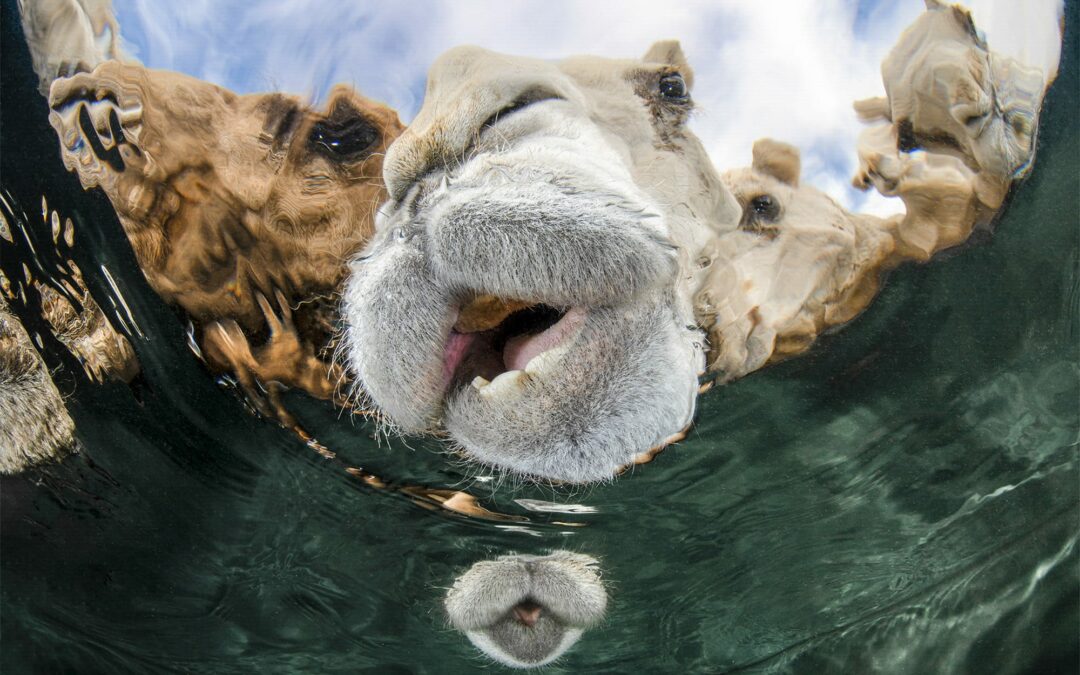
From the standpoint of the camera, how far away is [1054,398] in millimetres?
2281

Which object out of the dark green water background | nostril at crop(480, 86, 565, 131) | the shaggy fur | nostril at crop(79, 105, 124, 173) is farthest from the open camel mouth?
the shaggy fur

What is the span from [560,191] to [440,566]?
5.27 ft

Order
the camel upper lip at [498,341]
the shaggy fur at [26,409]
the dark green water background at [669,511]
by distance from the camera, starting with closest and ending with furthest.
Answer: the camel upper lip at [498,341], the dark green water background at [669,511], the shaggy fur at [26,409]

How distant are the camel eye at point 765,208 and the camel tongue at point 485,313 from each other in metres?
0.59

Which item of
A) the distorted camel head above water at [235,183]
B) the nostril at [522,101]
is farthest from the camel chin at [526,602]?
the nostril at [522,101]

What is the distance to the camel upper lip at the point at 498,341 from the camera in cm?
114

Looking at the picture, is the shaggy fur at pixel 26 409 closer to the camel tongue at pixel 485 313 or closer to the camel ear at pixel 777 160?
the camel tongue at pixel 485 313

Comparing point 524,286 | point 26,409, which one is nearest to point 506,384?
point 524,286

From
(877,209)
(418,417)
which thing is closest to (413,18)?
(418,417)

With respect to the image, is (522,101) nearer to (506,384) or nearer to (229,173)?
(506,384)

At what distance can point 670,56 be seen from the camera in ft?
4.83

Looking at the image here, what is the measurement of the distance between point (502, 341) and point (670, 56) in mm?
657

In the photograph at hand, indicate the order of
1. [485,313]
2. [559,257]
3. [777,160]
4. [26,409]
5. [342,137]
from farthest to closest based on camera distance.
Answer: [26,409] < [777,160] < [342,137] < [485,313] < [559,257]

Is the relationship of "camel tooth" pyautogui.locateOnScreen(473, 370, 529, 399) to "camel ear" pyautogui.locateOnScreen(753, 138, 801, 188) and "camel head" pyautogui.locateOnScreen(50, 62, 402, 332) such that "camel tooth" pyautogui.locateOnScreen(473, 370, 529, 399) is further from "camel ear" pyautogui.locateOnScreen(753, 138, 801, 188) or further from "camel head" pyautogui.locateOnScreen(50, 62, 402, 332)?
"camel ear" pyautogui.locateOnScreen(753, 138, 801, 188)
